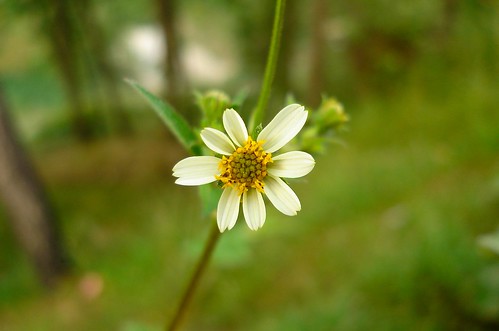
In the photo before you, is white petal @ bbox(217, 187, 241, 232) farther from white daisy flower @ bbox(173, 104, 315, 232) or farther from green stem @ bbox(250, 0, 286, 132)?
green stem @ bbox(250, 0, 286, 132)

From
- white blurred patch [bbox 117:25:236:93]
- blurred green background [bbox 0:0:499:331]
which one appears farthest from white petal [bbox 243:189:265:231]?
white blurred patch [bbox 117:25:236:93]

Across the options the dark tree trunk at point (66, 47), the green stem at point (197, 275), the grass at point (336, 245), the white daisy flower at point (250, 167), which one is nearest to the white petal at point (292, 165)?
the white daisy flower at point (250, 167)

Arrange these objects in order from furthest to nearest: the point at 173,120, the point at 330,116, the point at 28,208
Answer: the point at 28,208, the point at 330,116, the point at 173,120

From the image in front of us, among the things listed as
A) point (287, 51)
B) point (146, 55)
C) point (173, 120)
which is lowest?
point (173, 120)

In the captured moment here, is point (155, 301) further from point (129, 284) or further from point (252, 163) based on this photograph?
point (252, 163)

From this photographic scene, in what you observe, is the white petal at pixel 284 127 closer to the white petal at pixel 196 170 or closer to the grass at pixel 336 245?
the white petal at pixel 196 170

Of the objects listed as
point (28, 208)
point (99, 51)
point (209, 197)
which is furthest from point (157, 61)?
point (209, 197)

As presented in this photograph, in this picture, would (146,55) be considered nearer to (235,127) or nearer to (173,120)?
(173,120)

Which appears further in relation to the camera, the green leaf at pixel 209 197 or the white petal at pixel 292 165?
the green leaf at pixel 209 197
